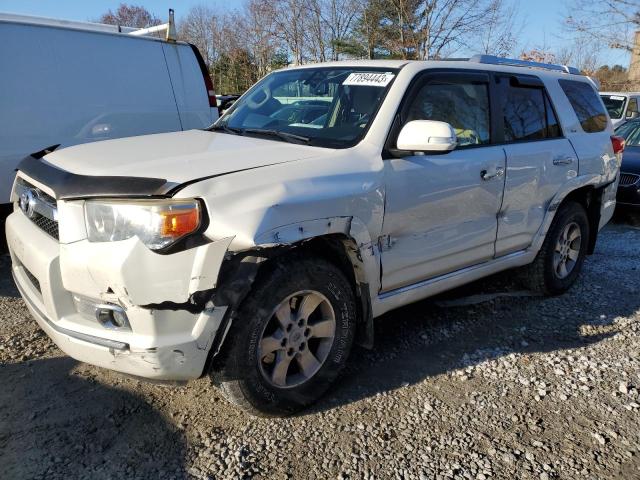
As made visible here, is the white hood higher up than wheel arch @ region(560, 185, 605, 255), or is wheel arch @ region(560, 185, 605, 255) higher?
the white hood

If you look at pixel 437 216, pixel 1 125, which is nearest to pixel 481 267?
pixel 437 216

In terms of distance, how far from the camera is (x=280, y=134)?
3311 millimetres

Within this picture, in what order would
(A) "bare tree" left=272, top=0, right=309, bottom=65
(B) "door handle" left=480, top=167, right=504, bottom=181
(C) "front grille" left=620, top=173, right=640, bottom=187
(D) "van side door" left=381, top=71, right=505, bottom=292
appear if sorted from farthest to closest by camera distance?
(A) "bare tree" left=272, top=0, right=309, bottom=65
(C) "front grille" left=620, top=173, right=640, bottom=187
(B) "door handle" left=480, top=167, right=504, bottom=181
(D) "van side door" left=381, top=71, right=505, bottom=292

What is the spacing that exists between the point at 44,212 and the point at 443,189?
88.0 inches

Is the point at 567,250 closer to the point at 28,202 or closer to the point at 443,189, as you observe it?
the point at 443,189

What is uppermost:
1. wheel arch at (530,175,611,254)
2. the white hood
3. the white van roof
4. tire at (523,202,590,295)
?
the white van roof

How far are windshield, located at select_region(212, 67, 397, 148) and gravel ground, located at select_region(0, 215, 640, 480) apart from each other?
146 cm

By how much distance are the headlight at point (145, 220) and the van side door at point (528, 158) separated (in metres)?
2.40

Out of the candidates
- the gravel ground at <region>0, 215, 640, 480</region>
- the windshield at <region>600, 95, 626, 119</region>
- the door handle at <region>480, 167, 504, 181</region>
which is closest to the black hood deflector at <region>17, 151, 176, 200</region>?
the gravel ground at <region>0, 215, 640, 480</region>

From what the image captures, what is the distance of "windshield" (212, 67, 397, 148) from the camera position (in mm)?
3217

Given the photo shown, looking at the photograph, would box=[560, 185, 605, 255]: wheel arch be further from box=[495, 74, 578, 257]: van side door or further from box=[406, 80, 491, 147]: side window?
box=[406, 80, 491, 147]: side window

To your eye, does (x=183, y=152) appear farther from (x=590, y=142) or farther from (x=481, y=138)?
(x=590, y=142)

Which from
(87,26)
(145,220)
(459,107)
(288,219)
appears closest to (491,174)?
(459,107)

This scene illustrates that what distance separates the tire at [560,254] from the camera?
4484 millimetres
